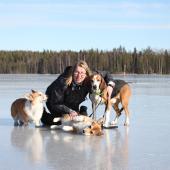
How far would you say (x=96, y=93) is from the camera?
808 cm

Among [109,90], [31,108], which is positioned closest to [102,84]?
[109,90]

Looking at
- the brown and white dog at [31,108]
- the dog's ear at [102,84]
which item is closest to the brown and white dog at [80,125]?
the brown and white dog at [31,108]

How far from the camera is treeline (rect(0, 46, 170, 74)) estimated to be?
62.1 m

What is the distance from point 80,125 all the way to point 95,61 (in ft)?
191

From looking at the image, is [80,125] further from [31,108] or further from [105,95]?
[105,95]

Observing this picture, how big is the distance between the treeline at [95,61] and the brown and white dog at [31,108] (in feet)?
169

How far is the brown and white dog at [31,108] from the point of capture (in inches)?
307

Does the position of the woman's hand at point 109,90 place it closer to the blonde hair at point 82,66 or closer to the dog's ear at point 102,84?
the dog's ear at point 102,84

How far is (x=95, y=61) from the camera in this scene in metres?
65.2

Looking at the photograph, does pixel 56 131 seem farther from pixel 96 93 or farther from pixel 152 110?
pixel 152 110

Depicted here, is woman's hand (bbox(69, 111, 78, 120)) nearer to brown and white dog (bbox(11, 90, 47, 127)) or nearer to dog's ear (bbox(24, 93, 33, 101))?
brown and white dog (bbox(11, 90, 47, 127))

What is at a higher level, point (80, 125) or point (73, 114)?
point (73, 114)

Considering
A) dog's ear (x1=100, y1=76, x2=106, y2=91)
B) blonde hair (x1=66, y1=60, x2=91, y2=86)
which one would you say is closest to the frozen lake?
dog's ear (x1=100, y1=76, x2=106, y2=91)

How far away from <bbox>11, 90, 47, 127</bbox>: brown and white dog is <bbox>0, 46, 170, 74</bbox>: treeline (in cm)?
5149
